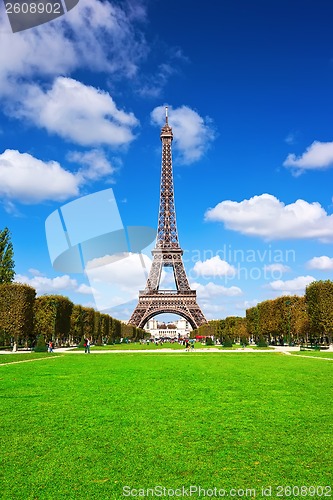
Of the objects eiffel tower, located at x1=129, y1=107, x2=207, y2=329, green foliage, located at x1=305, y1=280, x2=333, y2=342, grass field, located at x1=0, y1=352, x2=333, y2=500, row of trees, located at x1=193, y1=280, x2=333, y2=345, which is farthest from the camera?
eiffel tower, located at x1=129, y1=107, x2=207, y2=329

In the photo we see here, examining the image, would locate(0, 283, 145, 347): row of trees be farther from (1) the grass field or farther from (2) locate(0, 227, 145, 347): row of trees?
(1) the grass field

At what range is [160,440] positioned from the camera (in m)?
7.11

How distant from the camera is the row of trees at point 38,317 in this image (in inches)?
1790

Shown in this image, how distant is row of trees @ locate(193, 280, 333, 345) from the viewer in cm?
4784

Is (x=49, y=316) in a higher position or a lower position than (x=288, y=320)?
higher

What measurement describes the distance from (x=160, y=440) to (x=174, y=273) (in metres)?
83.7

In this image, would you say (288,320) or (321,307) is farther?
(288,320)

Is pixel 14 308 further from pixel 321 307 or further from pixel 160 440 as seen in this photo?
pixel 160 440

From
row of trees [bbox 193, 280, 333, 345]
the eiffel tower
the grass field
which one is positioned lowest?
the grass field

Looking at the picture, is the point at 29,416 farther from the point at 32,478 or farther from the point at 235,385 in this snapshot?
the point at 235,385

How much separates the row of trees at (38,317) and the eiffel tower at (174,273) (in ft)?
46.1

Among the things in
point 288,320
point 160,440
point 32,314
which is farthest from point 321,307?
point 160,440

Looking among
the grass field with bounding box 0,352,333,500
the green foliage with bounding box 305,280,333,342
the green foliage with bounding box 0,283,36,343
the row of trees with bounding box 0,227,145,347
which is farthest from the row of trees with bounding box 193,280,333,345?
the grass field with bounding box 0,352,333,500

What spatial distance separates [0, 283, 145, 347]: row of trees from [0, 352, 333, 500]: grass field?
3437 cm
